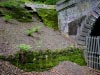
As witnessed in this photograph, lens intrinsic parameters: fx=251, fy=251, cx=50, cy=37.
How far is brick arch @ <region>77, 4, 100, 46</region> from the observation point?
40.8 feet

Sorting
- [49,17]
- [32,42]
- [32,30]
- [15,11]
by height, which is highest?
[15,11]

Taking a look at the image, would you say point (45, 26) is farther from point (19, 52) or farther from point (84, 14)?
point (19, 52)

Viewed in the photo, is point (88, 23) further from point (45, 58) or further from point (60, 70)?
point (60, 70)

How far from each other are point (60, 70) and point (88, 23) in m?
3.49

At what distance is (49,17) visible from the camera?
15414 millimetres

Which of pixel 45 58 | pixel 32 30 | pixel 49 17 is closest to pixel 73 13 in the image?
pixel 49 17

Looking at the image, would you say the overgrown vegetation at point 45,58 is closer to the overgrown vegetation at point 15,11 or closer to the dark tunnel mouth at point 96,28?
the dark tunnel mouth at point 96,28

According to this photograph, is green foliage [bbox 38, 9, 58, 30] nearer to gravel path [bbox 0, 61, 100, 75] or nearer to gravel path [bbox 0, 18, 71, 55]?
gravel path [bbox 0, 18, 71, 55]

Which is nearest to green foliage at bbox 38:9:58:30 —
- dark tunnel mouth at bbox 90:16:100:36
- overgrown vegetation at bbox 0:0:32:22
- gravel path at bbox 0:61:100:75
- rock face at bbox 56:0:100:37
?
rock face at bbox 56:0:100:37

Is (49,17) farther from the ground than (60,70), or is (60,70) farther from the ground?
(49,17)

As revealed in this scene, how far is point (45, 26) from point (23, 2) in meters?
2.97

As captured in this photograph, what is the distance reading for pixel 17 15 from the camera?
14.6 m

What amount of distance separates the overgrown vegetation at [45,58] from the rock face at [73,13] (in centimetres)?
163

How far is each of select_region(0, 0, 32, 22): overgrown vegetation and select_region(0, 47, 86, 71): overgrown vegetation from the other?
3803 millimetres
